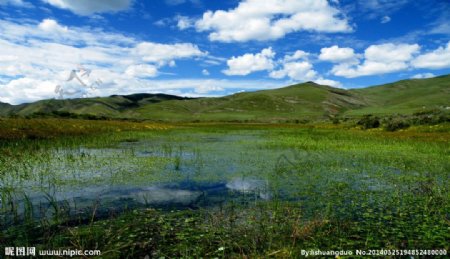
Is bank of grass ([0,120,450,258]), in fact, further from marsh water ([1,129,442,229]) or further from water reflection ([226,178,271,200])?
water reflection ([226,178,271,200])

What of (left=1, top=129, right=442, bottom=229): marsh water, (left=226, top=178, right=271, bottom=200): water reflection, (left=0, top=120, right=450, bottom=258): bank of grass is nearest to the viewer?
(left=0, top=120, right=450, bottom=258): bank of grass

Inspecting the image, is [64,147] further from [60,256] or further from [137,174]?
[60,256]

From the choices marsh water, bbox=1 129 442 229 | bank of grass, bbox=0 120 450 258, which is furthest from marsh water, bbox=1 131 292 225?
bank of grass, bbox=0 120 450 258

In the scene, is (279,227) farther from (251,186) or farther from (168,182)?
(168,182)

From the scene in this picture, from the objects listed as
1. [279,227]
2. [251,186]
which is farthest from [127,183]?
[279,227]

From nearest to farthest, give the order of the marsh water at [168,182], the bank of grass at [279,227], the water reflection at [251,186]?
the bank of grass at [279,227]
the marsh water at [168,182]
the water reflection at [251,186]

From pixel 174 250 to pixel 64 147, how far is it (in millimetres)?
26416

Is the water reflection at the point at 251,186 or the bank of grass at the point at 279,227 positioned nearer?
the bank of grass at the point at 279,227

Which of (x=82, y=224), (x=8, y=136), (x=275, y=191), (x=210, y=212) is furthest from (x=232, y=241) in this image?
(x=8, y=136)

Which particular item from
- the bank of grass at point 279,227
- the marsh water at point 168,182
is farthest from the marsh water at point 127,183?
the bank of grass at point 279,227

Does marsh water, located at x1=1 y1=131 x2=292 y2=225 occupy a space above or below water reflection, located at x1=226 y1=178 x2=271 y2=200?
above

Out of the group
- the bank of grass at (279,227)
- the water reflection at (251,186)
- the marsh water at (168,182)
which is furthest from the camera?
the water reflection at (251,186)

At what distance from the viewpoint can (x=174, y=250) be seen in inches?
334

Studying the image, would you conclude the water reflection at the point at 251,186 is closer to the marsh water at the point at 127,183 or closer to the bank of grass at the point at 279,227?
the marsh water at the point at 127,183
